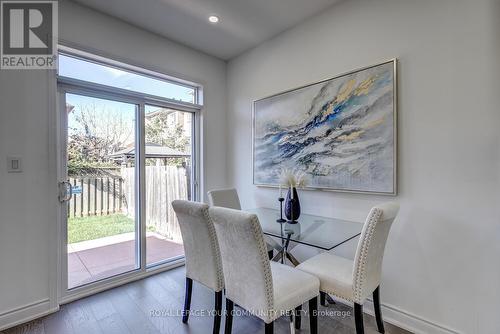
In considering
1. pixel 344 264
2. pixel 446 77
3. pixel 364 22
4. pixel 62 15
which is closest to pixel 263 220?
pixel 344 264

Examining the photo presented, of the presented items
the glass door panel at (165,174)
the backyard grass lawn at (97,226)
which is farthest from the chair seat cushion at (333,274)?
the backyard grass lawn at (97,226)

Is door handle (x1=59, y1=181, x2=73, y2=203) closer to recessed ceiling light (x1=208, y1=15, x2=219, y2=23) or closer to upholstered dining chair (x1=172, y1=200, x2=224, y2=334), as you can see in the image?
upholstered dining chair (x1=172, y1=200, x2=224, y2=334)

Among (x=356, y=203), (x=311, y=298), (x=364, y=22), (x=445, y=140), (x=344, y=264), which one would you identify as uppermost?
(x=364, y=22)

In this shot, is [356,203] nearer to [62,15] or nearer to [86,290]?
[86,290]

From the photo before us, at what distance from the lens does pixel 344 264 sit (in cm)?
190

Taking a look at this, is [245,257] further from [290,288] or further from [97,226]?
[97,226]

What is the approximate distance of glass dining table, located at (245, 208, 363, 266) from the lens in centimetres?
177

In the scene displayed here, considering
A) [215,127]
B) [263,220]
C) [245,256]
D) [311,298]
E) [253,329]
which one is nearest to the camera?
[245,256]

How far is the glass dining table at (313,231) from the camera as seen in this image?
1.77 metres

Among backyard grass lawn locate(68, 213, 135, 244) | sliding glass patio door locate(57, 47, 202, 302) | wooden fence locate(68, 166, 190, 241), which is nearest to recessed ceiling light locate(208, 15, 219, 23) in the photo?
sliding glass patio door locate(57, 47, 202, 302)

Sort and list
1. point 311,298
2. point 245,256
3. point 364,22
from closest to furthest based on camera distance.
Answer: point 245,256, point 311,298, point 364,22

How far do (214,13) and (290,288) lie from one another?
2.58 meters

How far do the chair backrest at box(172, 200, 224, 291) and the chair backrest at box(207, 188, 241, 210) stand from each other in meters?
0.73

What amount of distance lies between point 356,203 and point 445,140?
2.69 ft
